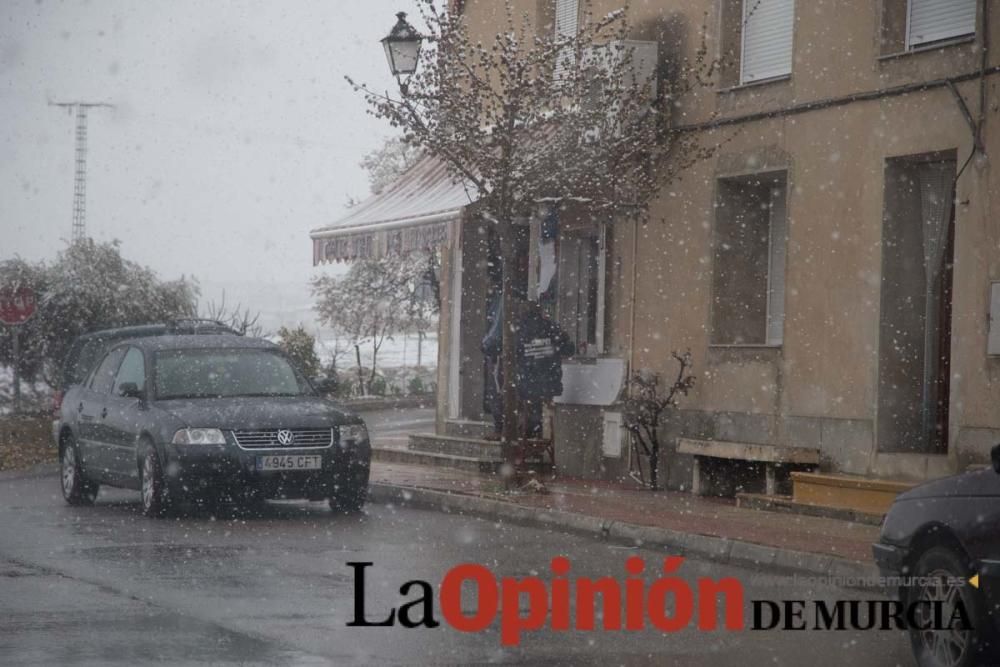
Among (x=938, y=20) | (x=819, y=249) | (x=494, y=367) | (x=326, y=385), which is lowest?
(x=326, y=385)

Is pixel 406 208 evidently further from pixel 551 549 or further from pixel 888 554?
pixel 888 554

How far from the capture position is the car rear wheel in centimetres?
1620

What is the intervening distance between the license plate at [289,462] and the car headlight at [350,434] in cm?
33

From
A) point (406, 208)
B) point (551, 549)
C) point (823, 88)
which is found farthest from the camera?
point (406, 208)

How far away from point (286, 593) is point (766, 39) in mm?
10363

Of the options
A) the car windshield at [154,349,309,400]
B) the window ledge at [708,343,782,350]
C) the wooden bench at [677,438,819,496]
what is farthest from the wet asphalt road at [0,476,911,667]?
the window ledge at [708,343,782,350]

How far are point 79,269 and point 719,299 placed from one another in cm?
2519

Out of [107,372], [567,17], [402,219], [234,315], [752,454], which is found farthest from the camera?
[234,315]

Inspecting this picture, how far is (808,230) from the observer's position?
58.5ft

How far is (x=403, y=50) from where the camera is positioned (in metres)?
19.6

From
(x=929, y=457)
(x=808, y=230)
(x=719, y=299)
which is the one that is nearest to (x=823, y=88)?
(x=808, y=230)

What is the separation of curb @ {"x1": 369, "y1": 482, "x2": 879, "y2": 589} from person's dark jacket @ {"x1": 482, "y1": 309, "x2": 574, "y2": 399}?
2.54 m

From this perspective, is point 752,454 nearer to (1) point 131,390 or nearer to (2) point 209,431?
(2) point 209,431

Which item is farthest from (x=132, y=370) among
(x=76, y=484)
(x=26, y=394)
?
(x=26, y=394)
